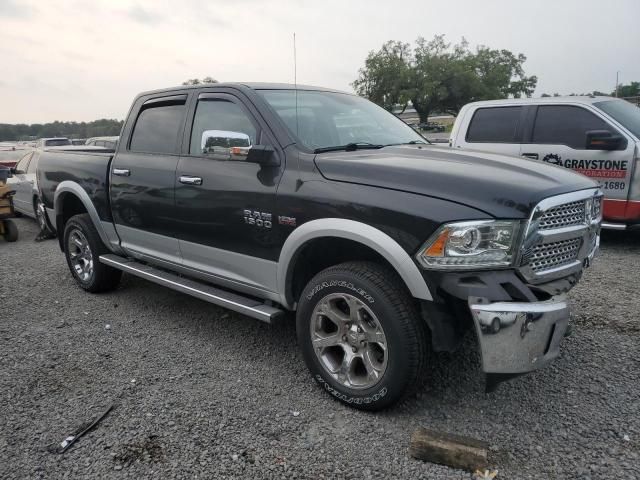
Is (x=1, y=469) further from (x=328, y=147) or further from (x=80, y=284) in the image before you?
(x=80, y=284)

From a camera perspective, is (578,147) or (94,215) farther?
(578,147)

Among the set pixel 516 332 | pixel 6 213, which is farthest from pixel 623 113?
pixel 6 213

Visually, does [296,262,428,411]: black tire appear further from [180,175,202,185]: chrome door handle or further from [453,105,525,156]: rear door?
[453,105,525,156]: rear door

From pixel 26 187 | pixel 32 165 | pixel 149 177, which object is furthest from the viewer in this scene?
pixel 32 165

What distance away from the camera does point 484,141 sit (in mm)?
7297

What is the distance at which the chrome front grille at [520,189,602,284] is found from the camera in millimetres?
2582

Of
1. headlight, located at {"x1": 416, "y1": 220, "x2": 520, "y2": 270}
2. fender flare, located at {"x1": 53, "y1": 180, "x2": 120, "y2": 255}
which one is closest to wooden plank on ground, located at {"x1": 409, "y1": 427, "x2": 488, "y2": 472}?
headlight, located at {"x1": 416, "y1": 220, "x2": 520, "y2": 270}

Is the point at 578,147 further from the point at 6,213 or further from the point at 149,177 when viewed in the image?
the point at 6,213

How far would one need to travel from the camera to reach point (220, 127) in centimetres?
380

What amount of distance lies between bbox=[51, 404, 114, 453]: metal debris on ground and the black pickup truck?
1049 mm

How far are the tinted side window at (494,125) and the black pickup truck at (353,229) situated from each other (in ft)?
10.7

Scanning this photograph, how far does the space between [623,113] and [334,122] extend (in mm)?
4776

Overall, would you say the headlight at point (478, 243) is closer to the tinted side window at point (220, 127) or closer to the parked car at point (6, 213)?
the tinted side window at point (220, 127)

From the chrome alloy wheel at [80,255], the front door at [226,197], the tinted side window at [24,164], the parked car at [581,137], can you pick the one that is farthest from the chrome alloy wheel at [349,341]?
the tinted side window at [24,164]
